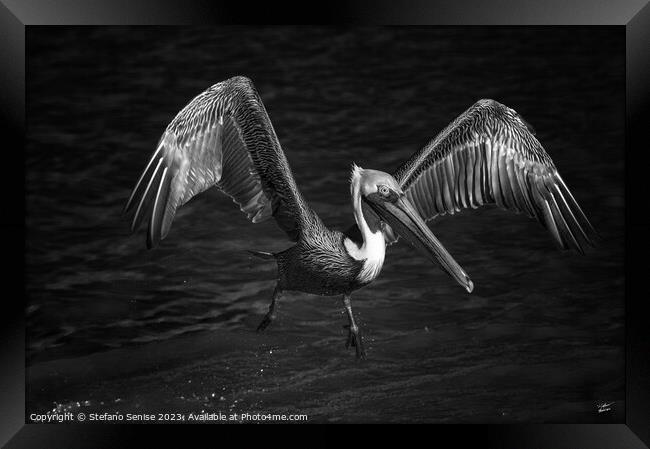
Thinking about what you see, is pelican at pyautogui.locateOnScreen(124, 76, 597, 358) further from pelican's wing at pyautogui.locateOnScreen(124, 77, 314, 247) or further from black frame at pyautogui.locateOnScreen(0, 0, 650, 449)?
black frame at pyautogui.locateOnScreen(0, 0, 650, 449)

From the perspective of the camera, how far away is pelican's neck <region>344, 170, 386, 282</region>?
502 centimetres

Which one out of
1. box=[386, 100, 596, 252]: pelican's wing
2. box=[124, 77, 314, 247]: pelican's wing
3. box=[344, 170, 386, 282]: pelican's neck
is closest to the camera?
box=[124, 77, 314, 247]: pelican's wing

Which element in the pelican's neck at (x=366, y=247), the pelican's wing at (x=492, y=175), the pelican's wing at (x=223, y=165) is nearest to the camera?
the pelican's wing at (x=223, y=165)

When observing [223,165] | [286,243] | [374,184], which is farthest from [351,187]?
[223,165]

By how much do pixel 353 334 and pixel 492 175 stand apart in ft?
3.70

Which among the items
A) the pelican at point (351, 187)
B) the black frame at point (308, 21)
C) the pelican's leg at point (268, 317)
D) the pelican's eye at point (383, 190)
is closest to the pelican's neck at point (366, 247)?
the pelican at point (351, 187)

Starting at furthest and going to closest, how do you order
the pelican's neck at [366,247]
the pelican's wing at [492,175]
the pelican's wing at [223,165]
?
the pelican's wing at [492,175] < the pelican's neck at [366,247] < the pelican's wing at [223,165]

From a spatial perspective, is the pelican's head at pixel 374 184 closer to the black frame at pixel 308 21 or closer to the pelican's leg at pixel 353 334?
the pelican's leg at pixel 353 334

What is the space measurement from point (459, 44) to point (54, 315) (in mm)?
2489

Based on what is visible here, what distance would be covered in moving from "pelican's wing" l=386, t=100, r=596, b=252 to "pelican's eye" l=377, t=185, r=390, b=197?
13 cm

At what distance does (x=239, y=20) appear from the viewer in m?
5.10

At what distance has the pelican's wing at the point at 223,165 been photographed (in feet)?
16.1

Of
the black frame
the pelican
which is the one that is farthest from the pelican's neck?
the black frame

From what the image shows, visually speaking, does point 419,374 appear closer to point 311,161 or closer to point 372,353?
point 372,353
